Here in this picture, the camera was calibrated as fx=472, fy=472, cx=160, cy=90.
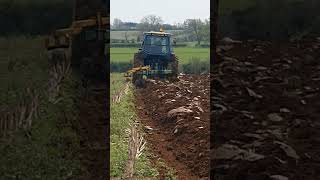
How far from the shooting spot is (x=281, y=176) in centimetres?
466

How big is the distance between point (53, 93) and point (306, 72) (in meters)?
2.76

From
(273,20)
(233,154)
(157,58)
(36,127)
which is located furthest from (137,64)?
(233,154)

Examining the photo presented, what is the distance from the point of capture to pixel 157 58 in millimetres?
11867

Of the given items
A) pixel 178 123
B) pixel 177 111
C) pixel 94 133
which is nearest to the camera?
pixel 94 133

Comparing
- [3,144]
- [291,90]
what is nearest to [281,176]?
[291,90]

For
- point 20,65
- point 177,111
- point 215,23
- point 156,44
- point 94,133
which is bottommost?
point 177,111

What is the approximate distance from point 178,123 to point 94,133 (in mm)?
2735

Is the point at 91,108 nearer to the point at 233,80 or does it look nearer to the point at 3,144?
the point at 3,144

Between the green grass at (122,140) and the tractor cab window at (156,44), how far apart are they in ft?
6.44

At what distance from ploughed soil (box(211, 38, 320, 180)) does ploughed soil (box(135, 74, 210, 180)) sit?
0.65 meters

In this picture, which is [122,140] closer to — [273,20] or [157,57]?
[273,20]

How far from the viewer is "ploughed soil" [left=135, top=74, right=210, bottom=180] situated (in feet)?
18.5

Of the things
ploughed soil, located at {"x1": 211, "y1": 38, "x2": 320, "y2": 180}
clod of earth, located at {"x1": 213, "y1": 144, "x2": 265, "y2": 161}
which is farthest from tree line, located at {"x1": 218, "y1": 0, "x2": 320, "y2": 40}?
clod of earth, located at {"x1": 213, "y1": 144, "x2": 265, "y2": 161}

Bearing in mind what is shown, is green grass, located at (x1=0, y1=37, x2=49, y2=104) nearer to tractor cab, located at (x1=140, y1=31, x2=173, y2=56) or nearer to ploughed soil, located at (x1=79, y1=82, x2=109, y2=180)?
ploughed soil, located at (x1=79, y1=82, x2=109, y2=180)
